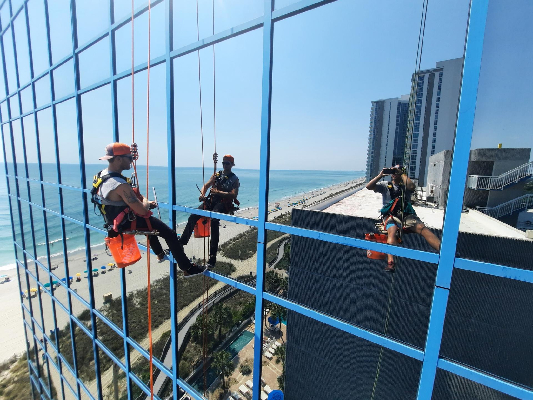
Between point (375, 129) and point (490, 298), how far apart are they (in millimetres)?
6407

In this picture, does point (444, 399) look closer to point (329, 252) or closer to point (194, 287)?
point (329, 252)

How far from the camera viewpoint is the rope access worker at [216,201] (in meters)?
3.53

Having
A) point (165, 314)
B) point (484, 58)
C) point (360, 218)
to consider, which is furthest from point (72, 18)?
point (165, 314)

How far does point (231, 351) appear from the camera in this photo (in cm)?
1855

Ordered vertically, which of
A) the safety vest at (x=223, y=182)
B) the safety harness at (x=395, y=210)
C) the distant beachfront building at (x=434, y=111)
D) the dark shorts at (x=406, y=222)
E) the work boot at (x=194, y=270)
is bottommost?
the work boot at (x=194, y=270)

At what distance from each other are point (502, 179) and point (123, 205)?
34.7ft

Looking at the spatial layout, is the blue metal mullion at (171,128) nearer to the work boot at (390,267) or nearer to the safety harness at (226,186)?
the safety harness at (226,186)

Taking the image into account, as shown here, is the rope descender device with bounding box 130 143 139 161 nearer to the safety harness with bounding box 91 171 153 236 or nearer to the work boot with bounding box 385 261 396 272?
the safety harness with bounding box 91 171 153 236

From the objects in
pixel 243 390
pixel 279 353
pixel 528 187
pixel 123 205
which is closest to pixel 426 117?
pixel 528 187

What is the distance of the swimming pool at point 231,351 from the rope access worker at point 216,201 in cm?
1669

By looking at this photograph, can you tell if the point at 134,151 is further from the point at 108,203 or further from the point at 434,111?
the point at 434,111

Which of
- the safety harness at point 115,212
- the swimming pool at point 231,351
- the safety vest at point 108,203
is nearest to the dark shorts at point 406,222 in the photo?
the safety harness at point 115,212

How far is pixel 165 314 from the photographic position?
971 inches

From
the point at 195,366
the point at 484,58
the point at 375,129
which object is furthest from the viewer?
the point at 195,366
